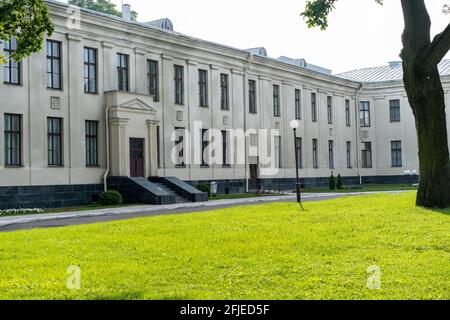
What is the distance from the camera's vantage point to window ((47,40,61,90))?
2819 cm

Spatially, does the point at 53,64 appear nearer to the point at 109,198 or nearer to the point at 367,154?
the point at 109,198

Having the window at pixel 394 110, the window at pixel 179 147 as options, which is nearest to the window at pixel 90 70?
the window at pixel 179 147

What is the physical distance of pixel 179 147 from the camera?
115ft

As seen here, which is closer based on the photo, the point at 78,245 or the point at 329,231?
the point at 78,245

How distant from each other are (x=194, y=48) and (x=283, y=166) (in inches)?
461

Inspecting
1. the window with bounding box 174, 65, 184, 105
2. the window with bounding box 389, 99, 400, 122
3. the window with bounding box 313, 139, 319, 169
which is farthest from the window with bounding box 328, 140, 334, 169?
the window with bounding box 174, 65, 184, 105

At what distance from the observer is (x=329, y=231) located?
42.3 ft

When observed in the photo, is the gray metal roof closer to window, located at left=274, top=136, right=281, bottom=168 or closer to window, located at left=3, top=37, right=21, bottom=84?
window, located at left=274, top=136, right=281, bottom=168

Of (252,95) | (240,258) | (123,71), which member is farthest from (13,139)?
(240,258)

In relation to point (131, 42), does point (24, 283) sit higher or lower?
lower

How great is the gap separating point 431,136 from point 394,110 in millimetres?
37334
